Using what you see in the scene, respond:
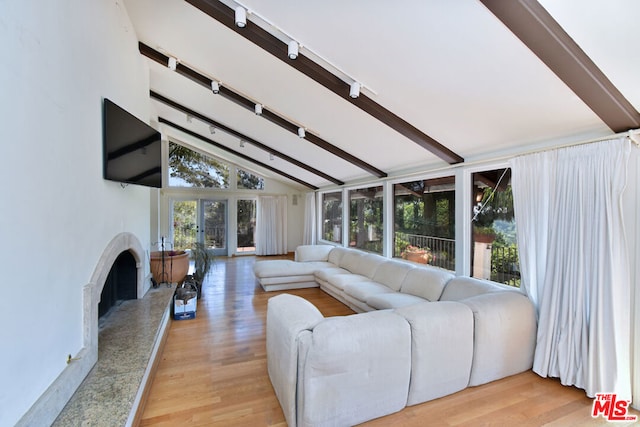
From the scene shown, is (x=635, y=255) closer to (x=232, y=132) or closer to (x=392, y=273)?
(x=392, y=273)

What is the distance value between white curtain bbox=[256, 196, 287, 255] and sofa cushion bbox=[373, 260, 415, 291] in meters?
5.17

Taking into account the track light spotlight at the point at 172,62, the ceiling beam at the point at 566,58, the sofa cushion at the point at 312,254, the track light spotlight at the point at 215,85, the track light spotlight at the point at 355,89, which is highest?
the track light spotlight at the point at 172,62

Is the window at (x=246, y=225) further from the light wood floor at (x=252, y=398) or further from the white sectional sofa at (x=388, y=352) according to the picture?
the white sectional sofa at (x=388, y=352)

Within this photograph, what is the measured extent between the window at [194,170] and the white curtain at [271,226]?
4.37 ft

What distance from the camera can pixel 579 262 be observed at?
2248mm

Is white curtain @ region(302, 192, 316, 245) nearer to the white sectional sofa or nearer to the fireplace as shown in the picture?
the fireplace

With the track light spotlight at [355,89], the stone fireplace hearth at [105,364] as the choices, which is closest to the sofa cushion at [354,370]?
the stone fireplace hearth at [105,364]

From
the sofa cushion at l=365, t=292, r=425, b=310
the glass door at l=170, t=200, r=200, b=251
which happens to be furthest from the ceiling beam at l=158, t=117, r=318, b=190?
the sofa cushion at l=365, t=292, r=425, b=310

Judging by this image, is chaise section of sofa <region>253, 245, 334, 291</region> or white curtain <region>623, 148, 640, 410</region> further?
chaise section of sofa <region>253, 245, 334, 291</region>

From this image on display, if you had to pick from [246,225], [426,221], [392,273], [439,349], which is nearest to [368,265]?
[392,273]

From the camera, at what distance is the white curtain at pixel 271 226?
28.9 ft

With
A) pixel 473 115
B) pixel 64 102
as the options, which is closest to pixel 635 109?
pixel 473 115

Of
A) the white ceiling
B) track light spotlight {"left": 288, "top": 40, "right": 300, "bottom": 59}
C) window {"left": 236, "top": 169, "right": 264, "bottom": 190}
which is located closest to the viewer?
the white ceiling

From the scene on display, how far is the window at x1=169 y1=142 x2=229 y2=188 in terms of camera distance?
314 inches
